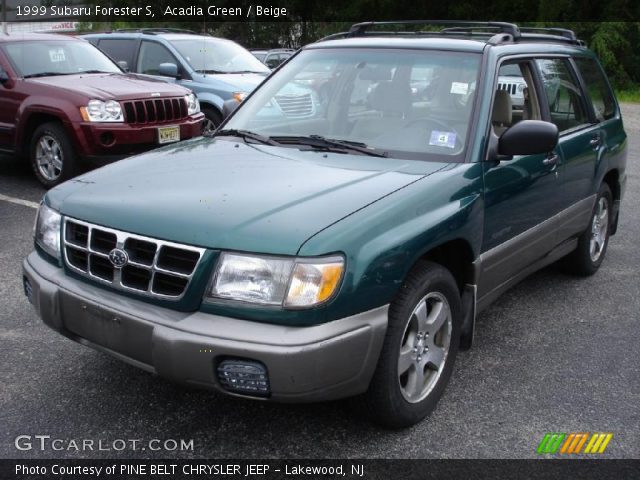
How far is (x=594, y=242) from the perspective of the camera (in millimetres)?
5375

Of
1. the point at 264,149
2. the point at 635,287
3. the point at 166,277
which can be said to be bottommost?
the point at 635,287

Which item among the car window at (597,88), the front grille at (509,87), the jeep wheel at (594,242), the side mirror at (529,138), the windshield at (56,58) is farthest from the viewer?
the windshield at (56,58)

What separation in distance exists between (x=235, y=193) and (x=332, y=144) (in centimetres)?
85

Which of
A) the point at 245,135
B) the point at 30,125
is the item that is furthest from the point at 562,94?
the point at 30,125

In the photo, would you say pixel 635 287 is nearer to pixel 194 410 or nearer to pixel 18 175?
pixel 194 410

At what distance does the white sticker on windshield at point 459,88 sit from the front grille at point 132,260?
1.75m

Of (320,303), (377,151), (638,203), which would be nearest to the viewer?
(320,303)

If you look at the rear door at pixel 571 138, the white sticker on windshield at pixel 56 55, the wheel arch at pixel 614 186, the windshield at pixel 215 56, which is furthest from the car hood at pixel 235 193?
the windshield at pixel 215 56

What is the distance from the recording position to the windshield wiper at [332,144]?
3590 mm

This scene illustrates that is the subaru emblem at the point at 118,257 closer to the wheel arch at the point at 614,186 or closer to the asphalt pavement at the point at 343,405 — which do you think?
the asphalt pavement at the point at 343,405

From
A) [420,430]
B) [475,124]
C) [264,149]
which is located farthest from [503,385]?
[264,149]

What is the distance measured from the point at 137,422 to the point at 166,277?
0.82 metres

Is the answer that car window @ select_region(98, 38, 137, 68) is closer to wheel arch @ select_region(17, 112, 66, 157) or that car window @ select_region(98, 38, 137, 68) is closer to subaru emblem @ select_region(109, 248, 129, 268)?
wheel arch @ select_region(17, 112, 66, 157)

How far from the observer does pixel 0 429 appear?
311 cm
